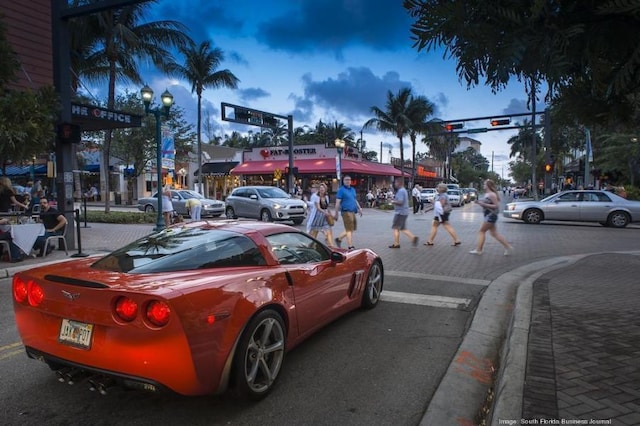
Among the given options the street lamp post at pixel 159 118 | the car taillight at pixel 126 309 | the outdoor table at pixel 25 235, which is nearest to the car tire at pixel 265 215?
the street lamp post at pixel 159 118

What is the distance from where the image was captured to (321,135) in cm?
6894

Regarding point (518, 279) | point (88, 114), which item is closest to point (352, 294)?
point (518, 279)

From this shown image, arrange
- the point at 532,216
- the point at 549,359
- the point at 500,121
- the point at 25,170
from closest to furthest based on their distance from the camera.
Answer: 1. the point at 549,359
2. the point at 532,216
3. the point at 500,121
4. the point at 25,170

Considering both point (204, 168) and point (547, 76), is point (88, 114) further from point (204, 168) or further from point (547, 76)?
point (204, 168)

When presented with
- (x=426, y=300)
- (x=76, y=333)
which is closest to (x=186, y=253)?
(x=76, y=333)

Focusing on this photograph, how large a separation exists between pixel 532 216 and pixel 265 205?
1118cm

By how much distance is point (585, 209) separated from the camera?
17922 mm

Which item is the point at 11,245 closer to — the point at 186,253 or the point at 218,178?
the point at 186,253

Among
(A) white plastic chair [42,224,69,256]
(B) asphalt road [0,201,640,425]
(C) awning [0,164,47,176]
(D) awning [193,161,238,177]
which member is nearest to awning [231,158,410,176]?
(D) awning [193,161,238,177]

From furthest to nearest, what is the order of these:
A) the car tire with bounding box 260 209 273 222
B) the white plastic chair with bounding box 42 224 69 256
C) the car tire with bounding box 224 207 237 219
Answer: the car tire with bounding box 224 207 237 219, the car tire with bounding box 260 209 273 222, the white plastic chair with bounding box 42 224 69 256

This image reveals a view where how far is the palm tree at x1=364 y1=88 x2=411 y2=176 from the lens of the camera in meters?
46.0

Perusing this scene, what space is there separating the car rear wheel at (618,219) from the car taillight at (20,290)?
19.6 m

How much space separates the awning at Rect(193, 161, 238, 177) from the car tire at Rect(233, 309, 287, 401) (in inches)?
1676

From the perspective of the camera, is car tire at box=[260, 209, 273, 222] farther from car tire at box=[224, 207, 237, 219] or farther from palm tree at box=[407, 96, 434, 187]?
palm tree at box=[407, 96, 434, 187]
